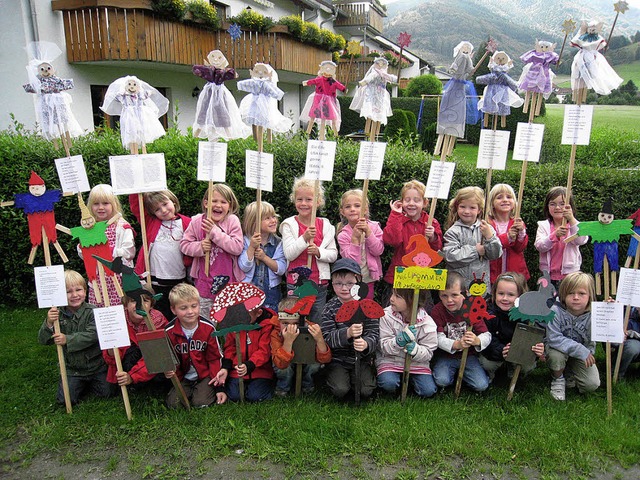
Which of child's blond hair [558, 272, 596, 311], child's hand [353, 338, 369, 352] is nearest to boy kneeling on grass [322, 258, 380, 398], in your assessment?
child's hand [353, 338, 369, 352]

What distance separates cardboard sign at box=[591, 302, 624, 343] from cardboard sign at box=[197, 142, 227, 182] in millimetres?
3019

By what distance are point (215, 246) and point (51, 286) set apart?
4.15ft

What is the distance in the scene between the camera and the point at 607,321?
3443 mm

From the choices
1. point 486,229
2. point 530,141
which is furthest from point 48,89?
point 530,141

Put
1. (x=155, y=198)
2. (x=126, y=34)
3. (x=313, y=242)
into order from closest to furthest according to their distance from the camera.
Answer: (x=313, y=242) < (x=155, y=198) < (x=126, y=34)

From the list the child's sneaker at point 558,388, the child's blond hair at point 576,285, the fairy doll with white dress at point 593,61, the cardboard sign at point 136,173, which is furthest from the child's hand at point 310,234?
the fairy doll with white dress at point 593,61

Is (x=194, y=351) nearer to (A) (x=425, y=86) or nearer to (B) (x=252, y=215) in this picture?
(B) (x=252, y=215)

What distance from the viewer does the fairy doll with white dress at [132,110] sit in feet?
11.9

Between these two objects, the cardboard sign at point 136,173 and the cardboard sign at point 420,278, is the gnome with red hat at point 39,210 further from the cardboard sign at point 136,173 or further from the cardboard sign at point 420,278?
the cardboard sign at point 420,278

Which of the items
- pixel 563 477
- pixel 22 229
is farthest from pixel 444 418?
pixel 22 229

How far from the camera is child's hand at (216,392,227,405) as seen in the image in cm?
365

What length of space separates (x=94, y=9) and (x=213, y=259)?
8.34 metres

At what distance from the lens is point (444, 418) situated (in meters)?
3.45

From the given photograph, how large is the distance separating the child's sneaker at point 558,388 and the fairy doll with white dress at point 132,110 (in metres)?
3.73
